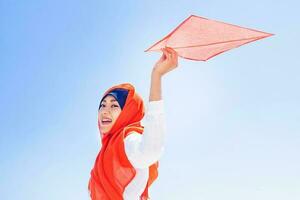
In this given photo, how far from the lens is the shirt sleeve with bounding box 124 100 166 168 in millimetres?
2492

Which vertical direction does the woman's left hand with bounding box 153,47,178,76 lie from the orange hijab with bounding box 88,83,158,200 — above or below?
above

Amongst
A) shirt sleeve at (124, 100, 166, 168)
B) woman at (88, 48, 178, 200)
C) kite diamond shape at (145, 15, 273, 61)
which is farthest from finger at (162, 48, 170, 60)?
Result: shirt sleeve at (124, 100, 166, 168)

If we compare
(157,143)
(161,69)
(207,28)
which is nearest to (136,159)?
(157,143)

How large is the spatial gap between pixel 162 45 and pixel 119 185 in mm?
1027

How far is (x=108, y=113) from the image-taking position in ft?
10.3

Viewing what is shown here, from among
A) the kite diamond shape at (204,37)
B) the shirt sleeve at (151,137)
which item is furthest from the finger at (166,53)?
the shirt sleeve at (151,137)

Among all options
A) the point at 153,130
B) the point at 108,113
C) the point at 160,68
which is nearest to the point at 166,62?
the point at 160,68

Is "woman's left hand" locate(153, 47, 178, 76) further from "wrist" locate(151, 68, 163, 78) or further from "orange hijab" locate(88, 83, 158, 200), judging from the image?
"orange hijab" locate(88, 83, 158, 200)

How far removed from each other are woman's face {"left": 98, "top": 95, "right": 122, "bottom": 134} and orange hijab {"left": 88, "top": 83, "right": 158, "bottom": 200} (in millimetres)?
62

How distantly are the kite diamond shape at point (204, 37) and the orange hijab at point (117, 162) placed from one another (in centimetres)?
47

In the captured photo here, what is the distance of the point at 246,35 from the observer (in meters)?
2.97

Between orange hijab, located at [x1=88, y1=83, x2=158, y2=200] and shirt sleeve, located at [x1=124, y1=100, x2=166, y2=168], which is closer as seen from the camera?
shirt sleeve, located at [x1=124, y1=100, x2=166, y2=168]

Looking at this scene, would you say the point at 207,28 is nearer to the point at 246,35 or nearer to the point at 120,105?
the point at 246,35

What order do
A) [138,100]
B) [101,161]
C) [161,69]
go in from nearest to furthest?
[161,69] → [101,161] → [138,100]
